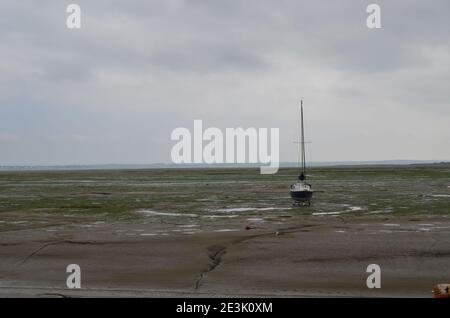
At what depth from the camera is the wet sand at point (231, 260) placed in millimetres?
12555

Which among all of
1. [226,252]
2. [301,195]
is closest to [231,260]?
[226,252]

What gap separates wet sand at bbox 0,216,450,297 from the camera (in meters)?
12.6

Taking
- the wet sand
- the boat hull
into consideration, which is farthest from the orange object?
the boat hull

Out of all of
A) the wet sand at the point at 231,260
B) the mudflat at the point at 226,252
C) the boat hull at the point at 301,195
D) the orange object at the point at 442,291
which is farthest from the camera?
the boat hull at the point at 301,195

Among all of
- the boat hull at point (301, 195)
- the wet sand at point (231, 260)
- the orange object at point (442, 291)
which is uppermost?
the boat hull at point (301, 195)

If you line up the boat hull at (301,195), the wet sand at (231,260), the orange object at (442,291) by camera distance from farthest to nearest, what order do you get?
1. the boat hull at (301,195)
2. the wet sand at (231,260)
3. the orange object at (442,291)

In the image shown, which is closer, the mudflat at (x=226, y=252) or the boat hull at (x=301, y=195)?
the mudflat at (x=226, y=252)

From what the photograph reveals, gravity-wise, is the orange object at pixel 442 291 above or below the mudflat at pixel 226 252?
above

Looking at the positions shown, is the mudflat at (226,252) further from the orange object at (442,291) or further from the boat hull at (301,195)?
the boat hull at (301,195)

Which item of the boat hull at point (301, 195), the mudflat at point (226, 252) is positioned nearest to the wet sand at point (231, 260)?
the mudflat at point (226, 252)

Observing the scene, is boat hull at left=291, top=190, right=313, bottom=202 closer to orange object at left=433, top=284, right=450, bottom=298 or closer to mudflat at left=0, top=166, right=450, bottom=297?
mudflat at left=0, top=166, right=450, bottom=297

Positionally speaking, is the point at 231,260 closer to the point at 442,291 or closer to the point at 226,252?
the point at 226,252

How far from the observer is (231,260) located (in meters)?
16.1
